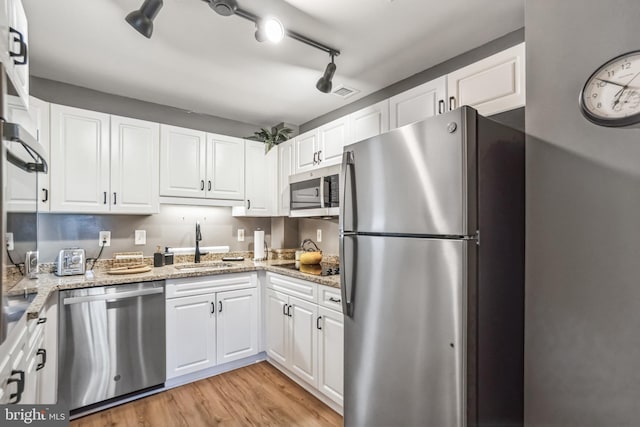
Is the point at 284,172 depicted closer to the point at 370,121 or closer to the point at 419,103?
the point at 370,121

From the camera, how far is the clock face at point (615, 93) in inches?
46.0

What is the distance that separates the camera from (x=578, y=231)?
1340 millimetres

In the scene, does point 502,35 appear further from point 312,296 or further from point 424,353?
point 312,296

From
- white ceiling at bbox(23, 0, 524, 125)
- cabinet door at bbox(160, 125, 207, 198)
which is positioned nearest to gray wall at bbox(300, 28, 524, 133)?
white ceiling at bbox(23, 0, 524, 125)

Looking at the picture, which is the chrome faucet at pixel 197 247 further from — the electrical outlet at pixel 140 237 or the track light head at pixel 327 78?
the track light head at pixel 327 78

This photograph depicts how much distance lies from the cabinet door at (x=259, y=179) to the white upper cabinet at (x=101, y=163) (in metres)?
0.89

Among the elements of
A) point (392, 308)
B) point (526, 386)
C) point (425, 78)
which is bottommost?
point (526, 386)

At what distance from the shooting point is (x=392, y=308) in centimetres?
154

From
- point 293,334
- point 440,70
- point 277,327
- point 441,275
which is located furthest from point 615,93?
point 277,327

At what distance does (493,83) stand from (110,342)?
9.79ft

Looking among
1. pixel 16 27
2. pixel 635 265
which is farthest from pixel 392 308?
pixel 16 27

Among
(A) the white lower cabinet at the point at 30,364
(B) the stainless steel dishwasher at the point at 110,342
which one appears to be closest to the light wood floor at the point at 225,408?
(B) the stainless steel dishwasher at the point at 110,342

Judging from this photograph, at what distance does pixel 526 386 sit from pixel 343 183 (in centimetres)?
133

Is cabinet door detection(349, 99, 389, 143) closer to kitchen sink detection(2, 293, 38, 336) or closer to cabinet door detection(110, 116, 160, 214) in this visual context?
cabinet door detection(110, 116, 160, 214)
